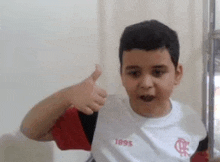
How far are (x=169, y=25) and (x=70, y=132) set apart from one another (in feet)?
0.88

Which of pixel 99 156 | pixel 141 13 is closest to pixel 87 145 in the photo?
pixel 99 156

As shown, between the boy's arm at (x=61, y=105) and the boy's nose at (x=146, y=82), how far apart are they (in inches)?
2.4

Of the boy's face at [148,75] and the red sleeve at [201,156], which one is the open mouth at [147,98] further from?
the red sleeve at [201,156]

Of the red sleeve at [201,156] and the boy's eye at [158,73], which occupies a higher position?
the boy's eye at [158,73]

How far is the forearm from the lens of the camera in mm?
294

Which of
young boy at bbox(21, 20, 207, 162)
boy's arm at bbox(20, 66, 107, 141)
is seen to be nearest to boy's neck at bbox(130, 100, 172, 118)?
young boy at bbox(21, 20, 207, 162)

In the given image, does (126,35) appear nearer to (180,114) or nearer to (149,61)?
(149,61)

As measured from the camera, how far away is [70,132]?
355mm

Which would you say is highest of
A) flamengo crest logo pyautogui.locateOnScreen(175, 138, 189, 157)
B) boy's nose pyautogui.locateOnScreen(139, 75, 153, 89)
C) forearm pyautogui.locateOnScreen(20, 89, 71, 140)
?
boy's nose pyautogui.locateOnScreen(139, 75, 153, 89)

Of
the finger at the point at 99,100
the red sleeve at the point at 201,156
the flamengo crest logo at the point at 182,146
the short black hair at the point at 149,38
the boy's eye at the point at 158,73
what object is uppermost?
the short black hair at the point at 149,38

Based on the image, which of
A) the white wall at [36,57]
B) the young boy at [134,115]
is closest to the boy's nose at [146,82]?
the young boy at [134,115]

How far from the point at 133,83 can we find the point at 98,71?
59 millimetres

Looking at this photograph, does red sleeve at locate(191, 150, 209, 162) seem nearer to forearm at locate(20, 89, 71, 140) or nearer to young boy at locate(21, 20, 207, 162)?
young boy at locate(21, 20, 207, 162)

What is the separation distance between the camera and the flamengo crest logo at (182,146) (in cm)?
36
